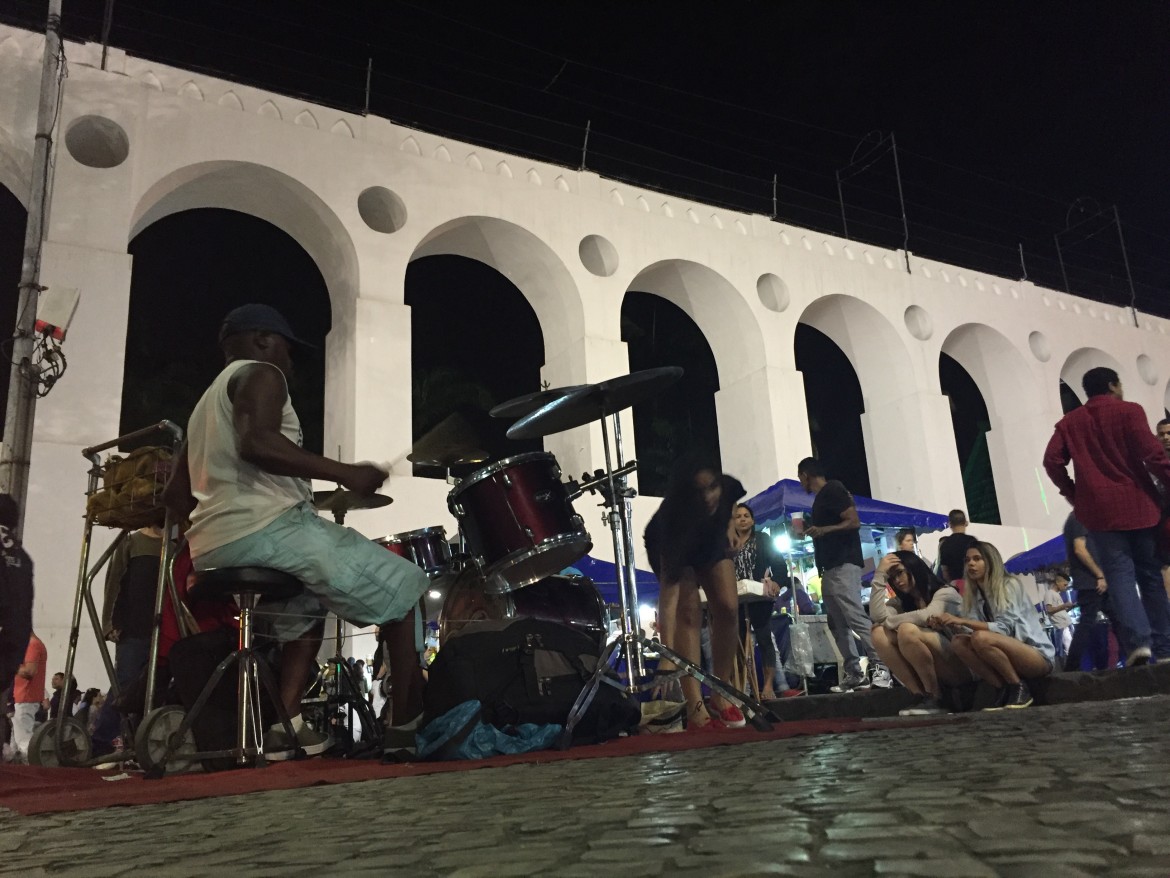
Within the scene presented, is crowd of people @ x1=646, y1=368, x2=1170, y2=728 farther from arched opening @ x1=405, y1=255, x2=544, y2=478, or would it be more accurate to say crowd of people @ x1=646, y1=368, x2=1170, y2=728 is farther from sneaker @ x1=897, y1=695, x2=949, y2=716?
arched opening @ x1=405, y1=255, x2=544, y2=478

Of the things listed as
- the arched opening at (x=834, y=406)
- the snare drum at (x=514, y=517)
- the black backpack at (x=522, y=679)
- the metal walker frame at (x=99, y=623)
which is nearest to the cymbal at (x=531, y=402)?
the snare drum at (x=514, y=517)

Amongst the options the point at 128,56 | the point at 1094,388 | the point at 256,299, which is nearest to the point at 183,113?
the point at 128,56

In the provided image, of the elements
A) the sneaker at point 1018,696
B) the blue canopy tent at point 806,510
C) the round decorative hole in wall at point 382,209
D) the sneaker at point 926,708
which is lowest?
the sneaker at point 926,708

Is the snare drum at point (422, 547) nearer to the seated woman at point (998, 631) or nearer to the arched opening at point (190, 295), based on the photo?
the seated woman at point (998, 631)

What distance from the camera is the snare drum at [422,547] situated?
203 inches

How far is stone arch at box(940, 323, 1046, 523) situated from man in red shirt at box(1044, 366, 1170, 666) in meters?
11.1

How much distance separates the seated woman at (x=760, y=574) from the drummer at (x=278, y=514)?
137 inches

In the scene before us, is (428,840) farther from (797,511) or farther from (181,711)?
(797,511)

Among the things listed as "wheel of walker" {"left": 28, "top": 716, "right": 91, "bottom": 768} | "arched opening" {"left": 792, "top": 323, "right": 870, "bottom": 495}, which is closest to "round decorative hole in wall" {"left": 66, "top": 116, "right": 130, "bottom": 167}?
"wheel of walker" {"left": 28, "top": 716, "right": 91, "bottom": 768}

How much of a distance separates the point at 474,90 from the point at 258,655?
1100cm

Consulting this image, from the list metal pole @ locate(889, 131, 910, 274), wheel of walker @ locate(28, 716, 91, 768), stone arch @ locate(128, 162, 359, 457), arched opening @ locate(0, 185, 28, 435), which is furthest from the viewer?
metal pole @ locate(889, 131, 910, 274)

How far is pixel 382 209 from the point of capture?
1155 centimetres

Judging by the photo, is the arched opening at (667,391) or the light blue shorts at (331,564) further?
the arched opening at (667,391)

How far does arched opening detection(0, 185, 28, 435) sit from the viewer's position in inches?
452
